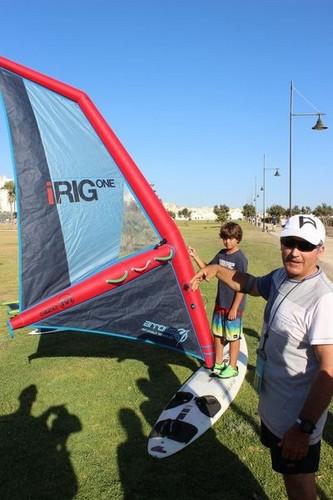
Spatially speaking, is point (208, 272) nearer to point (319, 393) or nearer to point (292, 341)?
point (292, 341)

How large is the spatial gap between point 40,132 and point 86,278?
1.67 meters

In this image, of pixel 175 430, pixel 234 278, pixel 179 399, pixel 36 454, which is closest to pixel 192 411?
pixel 179 399

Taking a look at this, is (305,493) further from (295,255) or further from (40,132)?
(40,132)

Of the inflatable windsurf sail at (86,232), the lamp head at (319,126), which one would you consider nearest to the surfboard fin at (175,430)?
the inflatable windsurf sail at (86,232)

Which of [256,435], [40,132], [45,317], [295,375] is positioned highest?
[40,132]

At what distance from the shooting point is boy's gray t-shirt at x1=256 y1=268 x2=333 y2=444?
2.19 metres

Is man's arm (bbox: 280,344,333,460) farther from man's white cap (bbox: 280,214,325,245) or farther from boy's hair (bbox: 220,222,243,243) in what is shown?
boy's hair (bbox: 220,222,243,243)

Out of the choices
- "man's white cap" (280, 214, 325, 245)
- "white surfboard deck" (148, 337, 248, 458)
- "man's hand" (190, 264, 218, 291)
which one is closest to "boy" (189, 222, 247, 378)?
"white surfboard deck" (148, 337, 248, 458)

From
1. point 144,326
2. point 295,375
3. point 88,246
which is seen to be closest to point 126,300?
point 144,326

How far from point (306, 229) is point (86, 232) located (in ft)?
9.98

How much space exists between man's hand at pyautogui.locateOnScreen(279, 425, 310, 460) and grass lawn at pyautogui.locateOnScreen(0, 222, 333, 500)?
1406 millimetres

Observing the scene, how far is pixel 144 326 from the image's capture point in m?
4.82

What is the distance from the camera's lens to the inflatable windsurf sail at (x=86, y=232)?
4496mm

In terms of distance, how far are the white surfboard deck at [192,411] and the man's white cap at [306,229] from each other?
7.86 ft
